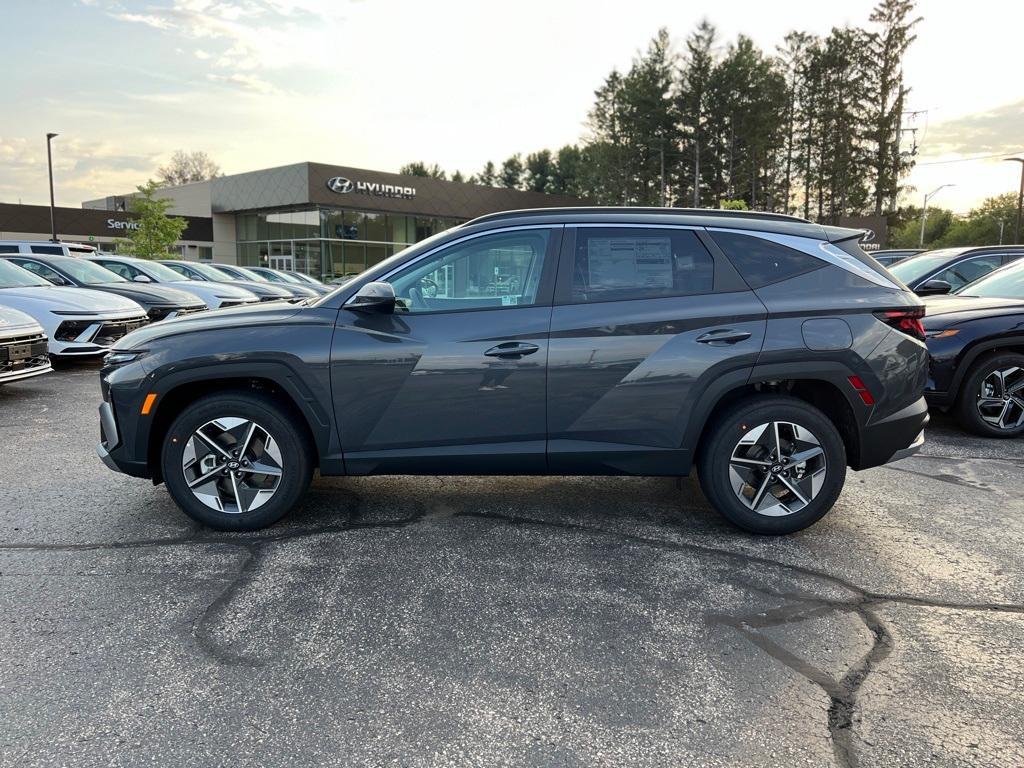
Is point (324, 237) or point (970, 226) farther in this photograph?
point (970, 226)

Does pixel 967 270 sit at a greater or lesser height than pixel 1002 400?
greater

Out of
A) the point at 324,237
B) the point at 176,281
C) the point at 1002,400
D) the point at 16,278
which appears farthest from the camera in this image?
the point at 324,237

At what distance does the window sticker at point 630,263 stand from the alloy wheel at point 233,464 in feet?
6.76

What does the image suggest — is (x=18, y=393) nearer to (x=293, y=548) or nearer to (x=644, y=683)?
(x=293, y=548)

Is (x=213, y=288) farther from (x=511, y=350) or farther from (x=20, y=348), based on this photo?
(x=511, y=350)

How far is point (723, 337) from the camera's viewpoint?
388 centimetres

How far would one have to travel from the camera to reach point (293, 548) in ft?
12.7

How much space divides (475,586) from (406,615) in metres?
0.41

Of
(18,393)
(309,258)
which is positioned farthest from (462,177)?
(18,393)

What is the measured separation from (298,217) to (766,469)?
138 ft

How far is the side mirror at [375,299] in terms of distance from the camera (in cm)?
378

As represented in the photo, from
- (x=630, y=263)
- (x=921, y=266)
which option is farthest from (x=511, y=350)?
(x=921, y=266)

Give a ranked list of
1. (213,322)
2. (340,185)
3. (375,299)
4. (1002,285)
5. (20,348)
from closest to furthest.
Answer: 1. (375,299)
2. (213,322)
3. (1002,285)
4. (20,348)
5. (340,185)

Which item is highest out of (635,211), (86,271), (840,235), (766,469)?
(86,271)
